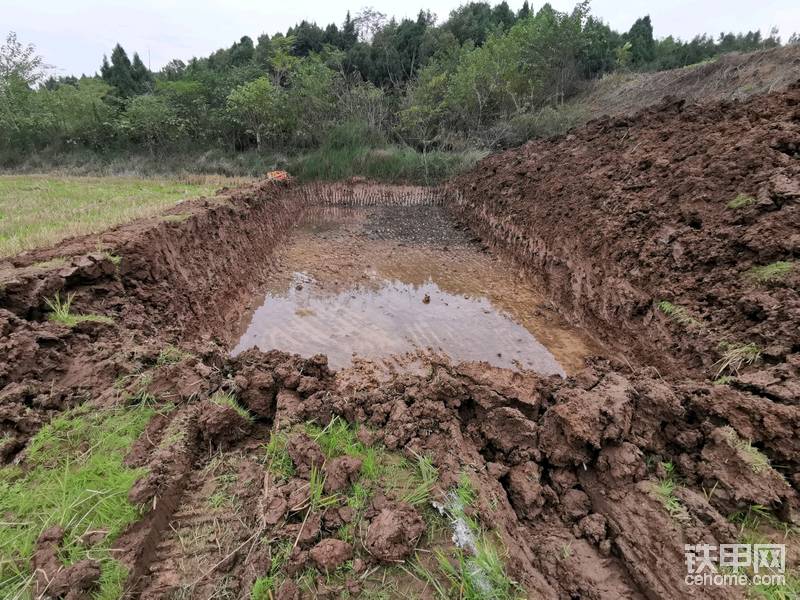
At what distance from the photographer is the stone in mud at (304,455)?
2.36 metres

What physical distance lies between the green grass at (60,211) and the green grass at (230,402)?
3869mm

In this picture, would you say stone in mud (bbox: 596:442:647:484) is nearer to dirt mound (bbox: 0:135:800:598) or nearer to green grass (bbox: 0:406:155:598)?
dirt mound (bbox: 0:135:800:598)

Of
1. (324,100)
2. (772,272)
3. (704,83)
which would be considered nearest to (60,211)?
(772,272)

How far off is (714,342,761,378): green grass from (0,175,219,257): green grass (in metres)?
7.95

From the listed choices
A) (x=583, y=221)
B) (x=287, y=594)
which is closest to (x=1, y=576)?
(x=287, y=594)

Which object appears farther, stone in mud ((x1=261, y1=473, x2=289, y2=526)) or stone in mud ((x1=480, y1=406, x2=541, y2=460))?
stone in mud ((x1=480, y1=406, x2=541, y2=460))

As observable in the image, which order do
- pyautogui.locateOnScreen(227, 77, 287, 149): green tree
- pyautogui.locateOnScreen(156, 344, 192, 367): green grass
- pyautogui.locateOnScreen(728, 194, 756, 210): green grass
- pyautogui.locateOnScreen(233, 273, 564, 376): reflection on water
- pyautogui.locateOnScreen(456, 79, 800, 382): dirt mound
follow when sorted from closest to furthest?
pyautogui.locateOnScreen(156, 344, 192, 367): green grass < pyautogui.locateOnScreen(456, 79, 800, 382): dirt mound < pyautogui.locateOnScreen(728, 194, 756, 210): green grass < pyautogui.locateOnScreen(233, 273, 564, 376): reflection on water < pyautogui.locateOnScreen(227, 77, 287, 149): green tree

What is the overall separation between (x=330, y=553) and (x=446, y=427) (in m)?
1.15

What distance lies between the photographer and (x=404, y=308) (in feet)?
21.4

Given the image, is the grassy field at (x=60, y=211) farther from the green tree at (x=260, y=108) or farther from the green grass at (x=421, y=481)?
the green tree at (x=260, y=108)

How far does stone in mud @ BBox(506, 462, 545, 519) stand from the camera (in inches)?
97.9

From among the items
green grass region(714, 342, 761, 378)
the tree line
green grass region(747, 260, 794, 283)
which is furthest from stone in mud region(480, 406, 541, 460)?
the tree line

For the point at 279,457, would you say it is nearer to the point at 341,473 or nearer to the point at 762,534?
the point at 341,473

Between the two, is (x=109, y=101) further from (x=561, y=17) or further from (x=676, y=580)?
(x=676, y=580)
